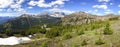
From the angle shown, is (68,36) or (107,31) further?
(68,36)

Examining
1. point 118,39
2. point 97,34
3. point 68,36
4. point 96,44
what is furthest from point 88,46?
point 68,36

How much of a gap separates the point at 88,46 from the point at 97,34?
7.13 meters

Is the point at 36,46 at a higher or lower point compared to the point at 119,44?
lower

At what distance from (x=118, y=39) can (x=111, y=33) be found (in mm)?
4703

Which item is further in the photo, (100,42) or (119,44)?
(100,42)

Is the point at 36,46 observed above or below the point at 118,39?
below

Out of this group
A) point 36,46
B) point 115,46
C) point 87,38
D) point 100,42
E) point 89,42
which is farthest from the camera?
point 36,46

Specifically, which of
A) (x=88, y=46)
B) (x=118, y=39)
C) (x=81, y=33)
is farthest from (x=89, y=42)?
(x=81, y=33)

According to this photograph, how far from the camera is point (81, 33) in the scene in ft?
148

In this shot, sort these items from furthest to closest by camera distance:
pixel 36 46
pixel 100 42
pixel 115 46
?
pixel 36 46 → pixel 100 42 → pixel 115 46

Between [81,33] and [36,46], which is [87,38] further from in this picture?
[36,46]

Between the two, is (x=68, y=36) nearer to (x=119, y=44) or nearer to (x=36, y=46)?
(x=36, y=46)

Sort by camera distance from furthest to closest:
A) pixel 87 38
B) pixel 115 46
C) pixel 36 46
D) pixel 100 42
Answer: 1. pixel 36 46
2. pixel 87 38
3. pixel 100 42
4. pixel 115 46

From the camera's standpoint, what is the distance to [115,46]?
29922mm
